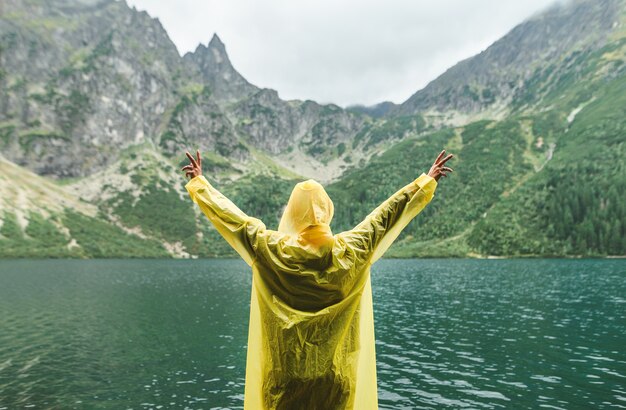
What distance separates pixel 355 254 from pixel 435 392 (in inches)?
916

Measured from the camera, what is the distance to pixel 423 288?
79.0 metres

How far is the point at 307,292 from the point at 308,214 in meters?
0.77

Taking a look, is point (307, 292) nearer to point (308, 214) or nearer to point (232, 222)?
point (308, 214)

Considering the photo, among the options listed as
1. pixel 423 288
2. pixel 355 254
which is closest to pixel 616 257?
pixel 423 288

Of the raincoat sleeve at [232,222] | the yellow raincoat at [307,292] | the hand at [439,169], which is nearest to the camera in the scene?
the yellow raincoat at [307,292]

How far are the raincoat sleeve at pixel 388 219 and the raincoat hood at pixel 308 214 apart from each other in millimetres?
333

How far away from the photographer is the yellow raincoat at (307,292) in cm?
432

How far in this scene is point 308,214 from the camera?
14.5 ft

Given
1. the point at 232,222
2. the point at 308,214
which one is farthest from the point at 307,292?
the point at 232,222

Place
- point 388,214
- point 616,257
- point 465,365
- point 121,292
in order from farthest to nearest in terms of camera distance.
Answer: point 616,257
point 121,292
point 465,365
point 388,214

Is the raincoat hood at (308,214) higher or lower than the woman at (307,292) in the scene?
higher

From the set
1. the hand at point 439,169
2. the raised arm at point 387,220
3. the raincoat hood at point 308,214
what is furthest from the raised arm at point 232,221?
the hand at point 439,169

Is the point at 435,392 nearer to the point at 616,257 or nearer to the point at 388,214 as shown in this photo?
the point at 388,214

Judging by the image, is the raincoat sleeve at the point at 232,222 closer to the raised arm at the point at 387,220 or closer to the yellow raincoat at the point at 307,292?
the yellow raincoat at the point at 307,292
